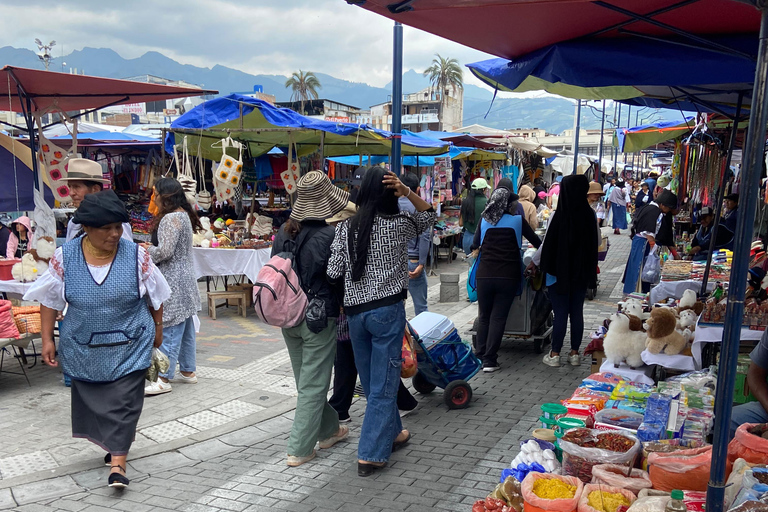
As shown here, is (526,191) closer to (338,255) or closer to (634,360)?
(634,360)

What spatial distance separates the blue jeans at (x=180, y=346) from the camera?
19.4ft

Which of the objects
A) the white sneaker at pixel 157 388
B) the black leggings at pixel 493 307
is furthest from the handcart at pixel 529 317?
the white sneaker at pixel 157 388

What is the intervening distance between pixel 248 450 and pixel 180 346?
179 cm

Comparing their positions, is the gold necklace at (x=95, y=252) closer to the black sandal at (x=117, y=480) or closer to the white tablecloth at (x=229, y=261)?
the black sandal at (x=117, y=480)

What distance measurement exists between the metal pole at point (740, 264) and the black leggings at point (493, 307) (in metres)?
4.05

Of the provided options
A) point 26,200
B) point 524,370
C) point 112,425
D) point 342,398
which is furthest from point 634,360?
point 26,200

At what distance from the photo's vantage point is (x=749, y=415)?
137 inches

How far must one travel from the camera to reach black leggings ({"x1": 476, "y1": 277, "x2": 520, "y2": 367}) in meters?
6.27

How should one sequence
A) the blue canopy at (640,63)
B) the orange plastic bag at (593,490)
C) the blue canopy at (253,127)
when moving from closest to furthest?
the orange plastic bag at (593,490) → the blue canopy at (640,63) → the blue canopy at (253,127)

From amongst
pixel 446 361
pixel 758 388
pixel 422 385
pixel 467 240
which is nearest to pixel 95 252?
pixel 446 361

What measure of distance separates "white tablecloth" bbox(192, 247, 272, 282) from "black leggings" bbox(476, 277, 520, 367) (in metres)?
3.93

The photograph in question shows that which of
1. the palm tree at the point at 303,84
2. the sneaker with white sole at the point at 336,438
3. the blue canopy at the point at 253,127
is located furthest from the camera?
the palm tree at the point at 303,84

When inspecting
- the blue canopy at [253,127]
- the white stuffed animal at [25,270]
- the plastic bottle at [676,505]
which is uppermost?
the blue canopy at [253,127]

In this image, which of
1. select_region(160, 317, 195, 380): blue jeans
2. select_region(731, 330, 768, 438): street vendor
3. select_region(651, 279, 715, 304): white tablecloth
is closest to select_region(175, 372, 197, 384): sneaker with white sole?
select_region(160, 317, 195, 380): blue jeans
